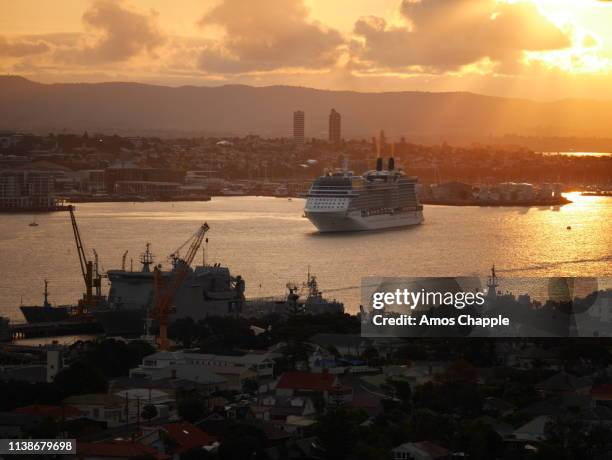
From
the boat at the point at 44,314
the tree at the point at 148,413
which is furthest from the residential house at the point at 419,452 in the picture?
the boat at the point at 44,314

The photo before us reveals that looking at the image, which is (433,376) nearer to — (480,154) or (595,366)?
(595,366)

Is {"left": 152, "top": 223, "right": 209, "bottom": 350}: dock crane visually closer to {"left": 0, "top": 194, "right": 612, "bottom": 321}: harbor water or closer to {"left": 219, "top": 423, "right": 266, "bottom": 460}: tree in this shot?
{"left": 0, "top": 194, "right": 612, "bottom": 321}: harbor water

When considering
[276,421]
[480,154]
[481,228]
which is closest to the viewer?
[276,421]

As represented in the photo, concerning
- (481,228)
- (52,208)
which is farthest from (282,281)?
(52,208)

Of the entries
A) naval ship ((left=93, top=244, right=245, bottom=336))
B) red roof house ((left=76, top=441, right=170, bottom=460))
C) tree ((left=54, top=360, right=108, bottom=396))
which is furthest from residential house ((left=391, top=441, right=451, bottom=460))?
naval ship ((left=93, top=244, right=245, bottom=336))

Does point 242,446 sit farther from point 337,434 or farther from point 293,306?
point 293,306

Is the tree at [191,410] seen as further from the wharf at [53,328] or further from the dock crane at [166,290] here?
the wharf at [53,328]

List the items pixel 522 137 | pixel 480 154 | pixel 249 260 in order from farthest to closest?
pixel 522 137 → pixel 480 154 → pixel 249 260

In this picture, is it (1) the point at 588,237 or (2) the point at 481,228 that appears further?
(2) the point at 481,228
